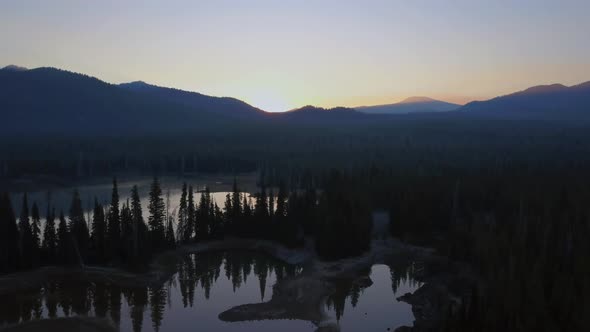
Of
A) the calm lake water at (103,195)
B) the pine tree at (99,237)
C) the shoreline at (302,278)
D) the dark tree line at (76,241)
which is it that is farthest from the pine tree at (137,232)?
the calm lake water at (103,195)

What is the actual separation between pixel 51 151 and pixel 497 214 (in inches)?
6877

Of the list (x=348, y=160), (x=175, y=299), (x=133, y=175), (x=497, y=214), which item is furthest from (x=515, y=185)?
(x=133, y=175)

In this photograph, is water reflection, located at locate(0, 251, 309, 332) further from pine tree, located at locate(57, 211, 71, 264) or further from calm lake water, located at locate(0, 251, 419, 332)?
pine tree, located at locate(57, 211, 71, 264)

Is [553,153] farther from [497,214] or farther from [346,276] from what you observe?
[346,276]

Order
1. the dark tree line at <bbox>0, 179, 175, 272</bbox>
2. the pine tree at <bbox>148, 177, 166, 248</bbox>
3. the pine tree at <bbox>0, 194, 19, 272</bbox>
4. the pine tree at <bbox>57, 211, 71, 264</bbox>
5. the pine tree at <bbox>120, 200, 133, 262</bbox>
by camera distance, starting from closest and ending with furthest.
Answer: the pine tree at <bbox>0, 194, 19, 272</bbox> → the dark tree line at <bbox>0, 179, 175, 272</bbox> → the pine tree at <bbox>57, 211, 71, 264</bbox> → the pine tree at <bbox>120, 200, 133, 262</bbox> → the pine tree at <bbox>148, 177, 166, 248</bbox>

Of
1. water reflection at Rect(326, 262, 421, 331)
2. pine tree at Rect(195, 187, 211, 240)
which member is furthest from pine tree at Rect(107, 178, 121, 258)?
water reflection at Rect(326, 262, 421, 331)

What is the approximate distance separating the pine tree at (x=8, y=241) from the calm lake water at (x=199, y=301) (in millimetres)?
6375

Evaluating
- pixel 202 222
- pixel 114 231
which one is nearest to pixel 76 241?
pixel 114 231

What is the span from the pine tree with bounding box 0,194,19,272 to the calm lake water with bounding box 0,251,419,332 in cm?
638

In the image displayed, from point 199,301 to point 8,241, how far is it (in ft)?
87.1

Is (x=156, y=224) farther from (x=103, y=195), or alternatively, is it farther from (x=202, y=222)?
(x=103, y=195)

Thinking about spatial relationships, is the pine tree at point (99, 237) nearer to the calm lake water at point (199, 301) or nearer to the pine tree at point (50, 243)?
the pine tree at point (50, 243)

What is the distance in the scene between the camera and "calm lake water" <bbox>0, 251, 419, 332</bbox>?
50.5 meters

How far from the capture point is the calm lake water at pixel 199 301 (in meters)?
50.5
